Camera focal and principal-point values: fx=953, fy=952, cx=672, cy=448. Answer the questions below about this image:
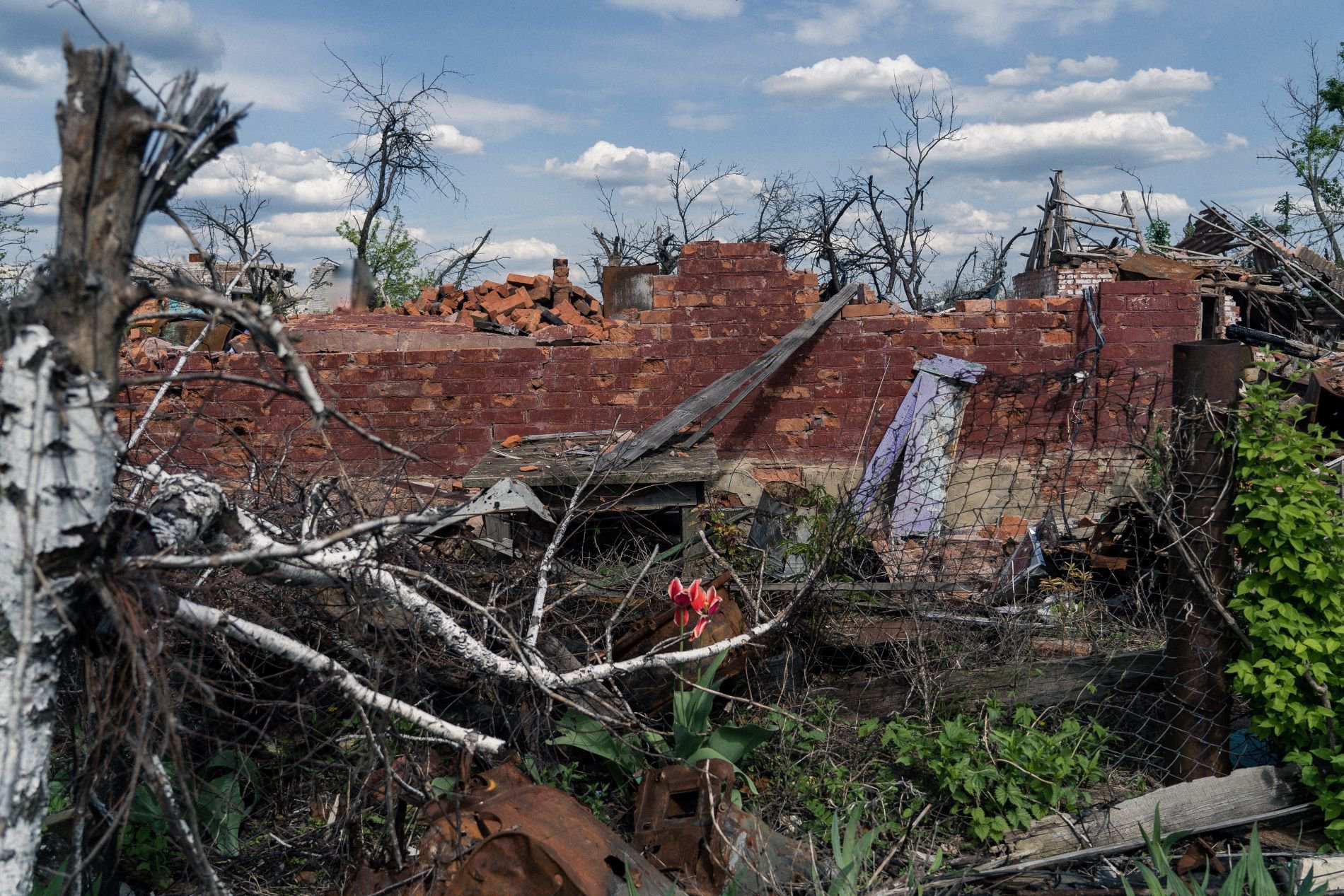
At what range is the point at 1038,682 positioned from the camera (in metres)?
3.54

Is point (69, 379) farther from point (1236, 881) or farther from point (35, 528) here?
point (1236, 881)

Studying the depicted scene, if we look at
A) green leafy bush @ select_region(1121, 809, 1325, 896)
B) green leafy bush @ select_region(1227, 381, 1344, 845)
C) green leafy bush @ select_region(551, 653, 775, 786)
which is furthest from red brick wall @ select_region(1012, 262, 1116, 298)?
green leafy bush @ select_region(1121, 809, 1325, 896)

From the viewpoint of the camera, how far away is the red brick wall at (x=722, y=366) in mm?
6426

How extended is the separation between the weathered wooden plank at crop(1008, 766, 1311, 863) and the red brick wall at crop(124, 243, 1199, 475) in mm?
3544

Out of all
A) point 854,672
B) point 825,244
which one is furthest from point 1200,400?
point 825,244

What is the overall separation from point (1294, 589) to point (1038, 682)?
91cm

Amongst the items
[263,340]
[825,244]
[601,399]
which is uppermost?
[825,244]

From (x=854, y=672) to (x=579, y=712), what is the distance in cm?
118

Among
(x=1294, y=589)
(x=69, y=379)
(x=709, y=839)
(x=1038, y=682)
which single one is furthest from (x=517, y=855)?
(x=1294, y=589)

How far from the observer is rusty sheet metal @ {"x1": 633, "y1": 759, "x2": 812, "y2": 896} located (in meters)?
2.71

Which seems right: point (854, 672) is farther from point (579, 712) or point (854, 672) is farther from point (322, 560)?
point (322, 560)

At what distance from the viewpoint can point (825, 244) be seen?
33.9ft

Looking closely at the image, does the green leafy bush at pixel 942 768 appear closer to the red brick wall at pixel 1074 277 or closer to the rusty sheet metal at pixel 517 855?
the rusty sheet metal at pixel 517 855

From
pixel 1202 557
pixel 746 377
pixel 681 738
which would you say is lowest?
pixel 681 738
